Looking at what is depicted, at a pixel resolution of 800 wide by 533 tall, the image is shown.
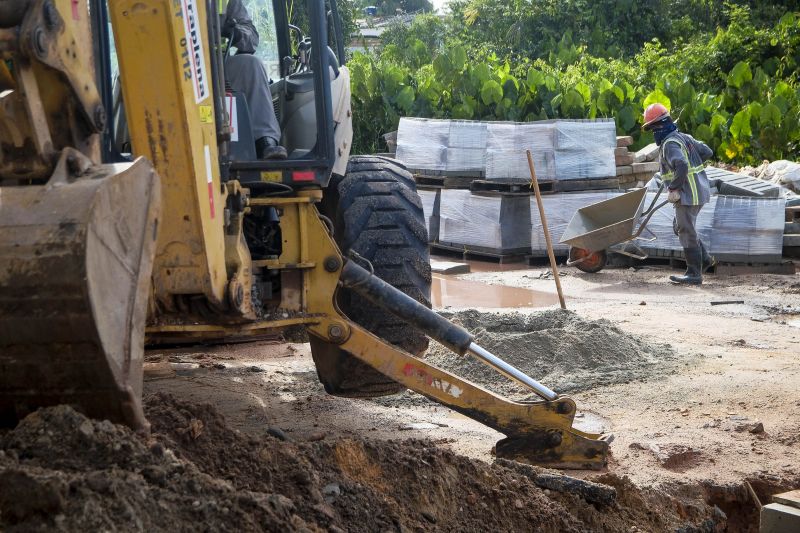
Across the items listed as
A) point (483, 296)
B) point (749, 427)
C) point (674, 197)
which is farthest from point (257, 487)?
point (674, 197)

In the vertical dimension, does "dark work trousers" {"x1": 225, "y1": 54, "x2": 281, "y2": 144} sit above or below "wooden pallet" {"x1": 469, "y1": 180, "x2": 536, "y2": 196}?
above

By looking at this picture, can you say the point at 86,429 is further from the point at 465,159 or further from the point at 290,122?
the point at 465,159

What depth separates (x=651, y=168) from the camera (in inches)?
533

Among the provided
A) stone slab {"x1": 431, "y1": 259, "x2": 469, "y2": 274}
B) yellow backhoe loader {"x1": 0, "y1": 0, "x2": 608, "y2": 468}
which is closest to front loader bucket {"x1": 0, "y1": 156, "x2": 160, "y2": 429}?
yellow backhoe loader {"x1": 0, "y1": 0, "x2": 608, "y2": 468}

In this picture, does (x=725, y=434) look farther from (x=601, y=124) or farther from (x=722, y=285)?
(x=601, y=124)

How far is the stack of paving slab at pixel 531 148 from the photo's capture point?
41.1 ft

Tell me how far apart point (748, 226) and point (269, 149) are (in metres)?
8.09

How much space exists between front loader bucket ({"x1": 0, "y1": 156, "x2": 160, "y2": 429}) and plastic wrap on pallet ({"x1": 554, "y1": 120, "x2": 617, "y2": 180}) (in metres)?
9.86

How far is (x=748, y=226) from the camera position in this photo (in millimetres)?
11648

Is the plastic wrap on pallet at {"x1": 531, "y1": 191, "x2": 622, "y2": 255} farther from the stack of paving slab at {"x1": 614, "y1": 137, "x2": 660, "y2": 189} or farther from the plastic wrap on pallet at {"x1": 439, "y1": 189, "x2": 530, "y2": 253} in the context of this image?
the stack of paving slab at {"x1": 614, "y1": 137, "x2": 660, "y2": 189}

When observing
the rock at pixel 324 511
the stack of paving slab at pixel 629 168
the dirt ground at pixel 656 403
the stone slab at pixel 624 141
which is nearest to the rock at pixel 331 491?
the rock at pixel 324 511

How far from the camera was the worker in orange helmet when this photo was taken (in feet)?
37.0

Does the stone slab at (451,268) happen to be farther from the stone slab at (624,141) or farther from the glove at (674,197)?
the stone slab at (624,141)

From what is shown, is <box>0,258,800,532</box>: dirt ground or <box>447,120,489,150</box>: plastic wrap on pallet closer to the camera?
<box>0,258,800,532</box>: dirt ground
